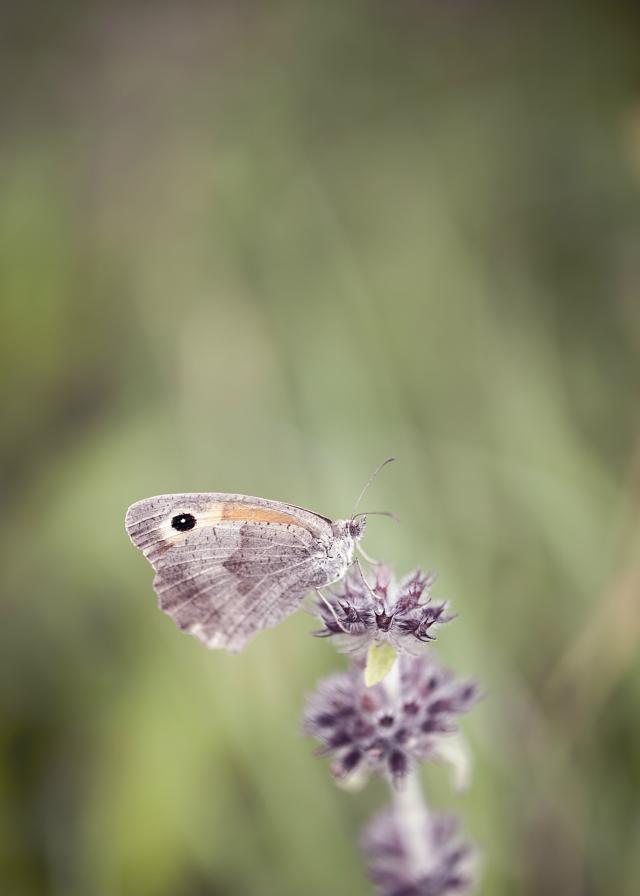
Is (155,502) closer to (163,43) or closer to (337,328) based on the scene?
(337,328)

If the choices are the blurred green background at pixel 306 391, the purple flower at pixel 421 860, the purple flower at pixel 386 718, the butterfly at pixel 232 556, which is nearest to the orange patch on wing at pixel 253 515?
the butterfly at pixel 232 556

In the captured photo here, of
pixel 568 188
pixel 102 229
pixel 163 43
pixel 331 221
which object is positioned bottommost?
pixel 568 188

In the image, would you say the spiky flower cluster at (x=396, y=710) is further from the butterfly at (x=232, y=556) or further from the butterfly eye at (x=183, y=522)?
the butterfly eye at (x=183, y=522)

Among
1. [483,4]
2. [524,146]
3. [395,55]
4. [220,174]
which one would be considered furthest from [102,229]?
[483,4]

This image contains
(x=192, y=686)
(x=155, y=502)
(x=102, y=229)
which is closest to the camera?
(x=155, y=502)

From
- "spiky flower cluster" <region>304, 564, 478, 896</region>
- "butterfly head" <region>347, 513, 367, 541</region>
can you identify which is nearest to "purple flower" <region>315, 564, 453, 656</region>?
"spiky flower cluster" <region>304, 564, 478, 896</region>

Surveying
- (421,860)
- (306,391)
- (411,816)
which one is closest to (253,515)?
(411,816)

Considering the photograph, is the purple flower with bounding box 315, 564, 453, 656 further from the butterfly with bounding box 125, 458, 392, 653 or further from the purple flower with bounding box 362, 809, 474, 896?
the purple flower with bounding box 362, 809, 474, 896
